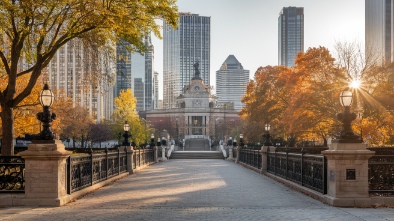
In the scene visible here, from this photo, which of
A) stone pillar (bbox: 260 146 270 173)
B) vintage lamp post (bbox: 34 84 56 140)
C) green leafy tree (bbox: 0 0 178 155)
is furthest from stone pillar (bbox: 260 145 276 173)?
vintage lamp post (bbox: 34 84 56 140)

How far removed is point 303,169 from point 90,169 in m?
7.79

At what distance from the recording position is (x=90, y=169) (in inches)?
734

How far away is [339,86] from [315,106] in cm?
223

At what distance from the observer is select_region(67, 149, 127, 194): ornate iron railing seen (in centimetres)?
1571

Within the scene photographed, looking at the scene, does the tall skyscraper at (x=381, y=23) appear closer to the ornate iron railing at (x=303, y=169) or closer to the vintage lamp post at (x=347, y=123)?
the ornate iron railing at (x=303, y=169)

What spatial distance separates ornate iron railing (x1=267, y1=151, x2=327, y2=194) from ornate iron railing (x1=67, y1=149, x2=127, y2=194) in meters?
7.63

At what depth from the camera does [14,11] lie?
19625mm

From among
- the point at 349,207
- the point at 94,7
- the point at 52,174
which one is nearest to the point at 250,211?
the point at 349,207

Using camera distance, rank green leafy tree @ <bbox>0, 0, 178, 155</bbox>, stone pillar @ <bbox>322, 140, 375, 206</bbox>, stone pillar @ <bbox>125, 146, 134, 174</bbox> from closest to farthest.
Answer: stone pillar @ <bbox>322, 140, 375, 206</bbox>
green leafy tree @ <bbox>0, 0, 178, 155</bbox>
stone pillar @ <bbox>125, 146, 134, 174</bbox>

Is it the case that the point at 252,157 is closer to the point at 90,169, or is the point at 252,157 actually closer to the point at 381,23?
the point at 90,169

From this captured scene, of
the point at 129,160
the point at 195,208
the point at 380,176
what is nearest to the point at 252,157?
the point at 129,160

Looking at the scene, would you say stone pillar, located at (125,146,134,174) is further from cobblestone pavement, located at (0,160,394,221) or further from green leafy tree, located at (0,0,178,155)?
cobblestone pavement, located at (0,160,394,221)

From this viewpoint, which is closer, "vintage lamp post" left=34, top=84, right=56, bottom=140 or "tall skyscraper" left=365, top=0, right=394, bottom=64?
"vintage lamp post" left=34, top=84, right=56, bottom=140

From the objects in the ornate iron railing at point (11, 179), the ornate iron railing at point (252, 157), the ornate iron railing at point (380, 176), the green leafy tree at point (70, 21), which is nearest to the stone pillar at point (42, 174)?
the ornate iron railing at point (11, 179)
